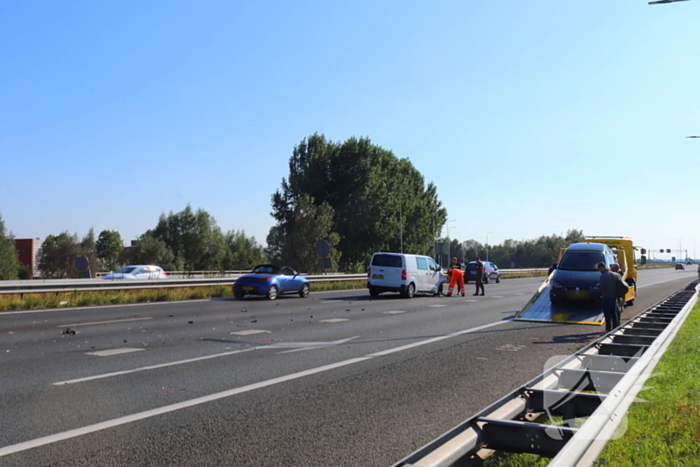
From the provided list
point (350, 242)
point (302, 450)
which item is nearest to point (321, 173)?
point (350, 242)

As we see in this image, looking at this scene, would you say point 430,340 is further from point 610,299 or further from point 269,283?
point 269,283

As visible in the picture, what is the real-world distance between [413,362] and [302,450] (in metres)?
4.46

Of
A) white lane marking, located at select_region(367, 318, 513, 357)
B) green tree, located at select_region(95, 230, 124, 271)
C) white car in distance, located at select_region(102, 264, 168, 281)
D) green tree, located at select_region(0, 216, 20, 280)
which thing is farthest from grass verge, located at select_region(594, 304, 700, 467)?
green tree, located at select_region(95, 230, 124, 271)

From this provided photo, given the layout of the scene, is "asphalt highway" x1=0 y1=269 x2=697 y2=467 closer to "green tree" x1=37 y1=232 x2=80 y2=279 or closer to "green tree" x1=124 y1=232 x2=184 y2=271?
"green tree" x1=124 y1=232 x2=184 y2=271

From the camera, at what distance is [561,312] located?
16.2 m

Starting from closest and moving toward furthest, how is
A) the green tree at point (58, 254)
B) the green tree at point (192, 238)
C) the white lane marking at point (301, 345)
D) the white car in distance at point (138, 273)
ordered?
the white lane marking at point (301, 345)
the white car in distance at point (138, 273)
the green tree at point (192, 238)
the green tree at point (58, 254)

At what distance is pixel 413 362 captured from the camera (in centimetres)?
897

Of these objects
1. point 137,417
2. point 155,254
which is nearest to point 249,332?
point 137,417

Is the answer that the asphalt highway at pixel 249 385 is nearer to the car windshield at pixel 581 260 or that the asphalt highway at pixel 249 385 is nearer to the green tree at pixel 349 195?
the car windshield at pixel 581 260

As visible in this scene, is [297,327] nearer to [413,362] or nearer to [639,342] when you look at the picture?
[413,362]

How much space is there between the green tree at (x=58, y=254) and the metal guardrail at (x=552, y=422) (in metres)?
86.7

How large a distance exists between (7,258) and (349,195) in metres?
36.5

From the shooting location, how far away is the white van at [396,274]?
81.8ft

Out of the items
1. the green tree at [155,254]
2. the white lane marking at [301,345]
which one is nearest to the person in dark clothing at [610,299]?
the white lane marking at [301,345]
